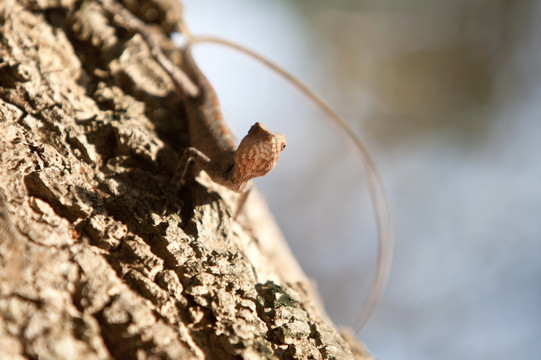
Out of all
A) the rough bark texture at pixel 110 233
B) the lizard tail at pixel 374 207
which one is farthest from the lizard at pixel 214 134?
the rough bark texture at pixel 110 233

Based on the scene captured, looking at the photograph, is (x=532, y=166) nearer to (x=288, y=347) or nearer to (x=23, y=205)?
(x=288, y=347)

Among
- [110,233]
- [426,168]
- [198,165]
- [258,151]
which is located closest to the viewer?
[110,233]

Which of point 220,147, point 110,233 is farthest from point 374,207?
point 110,233

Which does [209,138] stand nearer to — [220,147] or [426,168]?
[220,147]

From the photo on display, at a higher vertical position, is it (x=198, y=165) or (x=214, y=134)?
(x=214, y=134)

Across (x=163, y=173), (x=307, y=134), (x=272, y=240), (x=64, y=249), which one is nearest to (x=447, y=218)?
(x=307, y=134)

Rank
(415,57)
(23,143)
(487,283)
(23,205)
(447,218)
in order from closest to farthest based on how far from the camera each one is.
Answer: (23,205) < (23,143) < (487,283) < (447,218) < (415,57)
